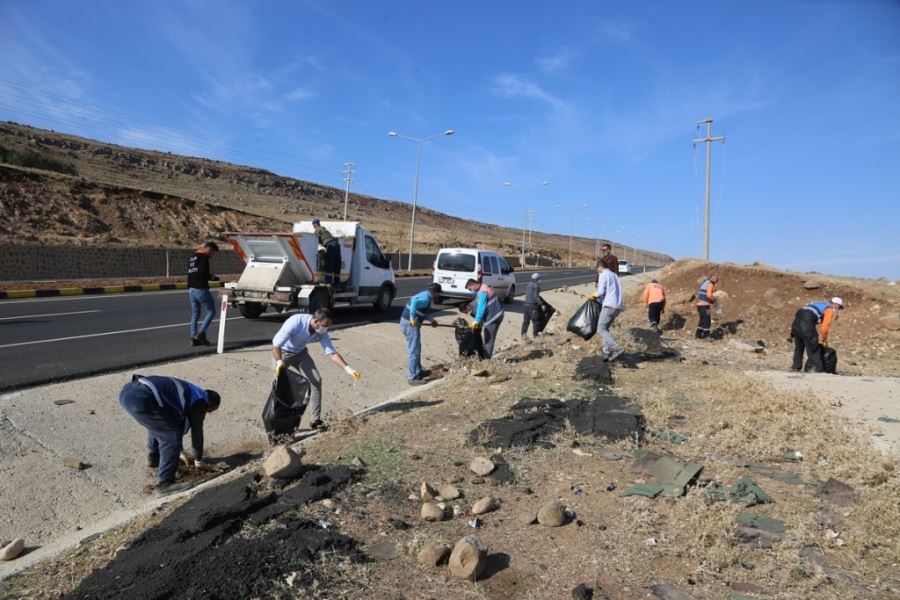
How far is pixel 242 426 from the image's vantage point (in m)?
6.78

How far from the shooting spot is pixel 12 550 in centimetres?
395

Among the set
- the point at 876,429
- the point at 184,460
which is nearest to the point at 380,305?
the point at 184,460

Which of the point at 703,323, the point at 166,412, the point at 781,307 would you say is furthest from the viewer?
the point at 781,307

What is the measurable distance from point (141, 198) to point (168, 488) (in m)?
38.6

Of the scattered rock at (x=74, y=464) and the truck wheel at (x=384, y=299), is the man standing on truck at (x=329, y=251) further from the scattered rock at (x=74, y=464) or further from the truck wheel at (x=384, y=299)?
the scattered rock at (x=74, y=464)

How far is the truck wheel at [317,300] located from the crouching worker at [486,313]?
4.22 meters

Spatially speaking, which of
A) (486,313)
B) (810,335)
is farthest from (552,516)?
(810,335)

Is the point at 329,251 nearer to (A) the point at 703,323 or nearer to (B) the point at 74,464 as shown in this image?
(B) the point at 74,464

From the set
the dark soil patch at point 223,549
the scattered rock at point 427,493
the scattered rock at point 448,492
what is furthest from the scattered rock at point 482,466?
the dark soil patch at point 223,549

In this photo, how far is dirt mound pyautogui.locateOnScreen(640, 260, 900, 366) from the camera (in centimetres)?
1579

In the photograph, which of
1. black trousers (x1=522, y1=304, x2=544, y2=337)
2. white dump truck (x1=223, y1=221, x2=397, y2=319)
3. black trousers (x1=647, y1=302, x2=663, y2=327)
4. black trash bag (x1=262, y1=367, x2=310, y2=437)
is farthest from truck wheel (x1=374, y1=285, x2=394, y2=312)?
black trash bag (x1=262, y1=367, x2=310, y2=437)

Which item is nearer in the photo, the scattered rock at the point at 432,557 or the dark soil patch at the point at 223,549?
the dark soil patch at the point at 223,549

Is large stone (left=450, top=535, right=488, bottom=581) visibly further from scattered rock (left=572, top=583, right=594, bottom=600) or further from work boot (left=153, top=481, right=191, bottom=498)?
work boot (left=153, top=481, right=191, bottom=498)

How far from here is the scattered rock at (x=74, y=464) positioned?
207 inches
